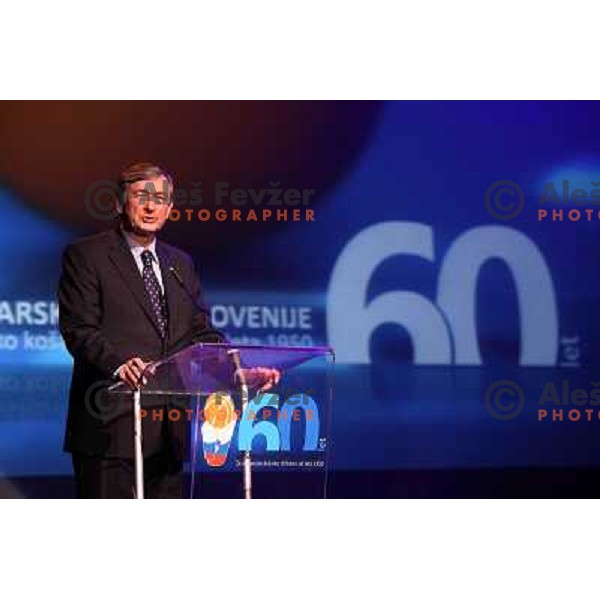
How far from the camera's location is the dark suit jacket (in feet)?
21.2

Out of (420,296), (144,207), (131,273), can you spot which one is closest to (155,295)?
(131,273)

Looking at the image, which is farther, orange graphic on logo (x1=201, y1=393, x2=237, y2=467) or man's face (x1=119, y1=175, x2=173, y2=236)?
man's face (x1=119, y1=175, x2=173, y2=236)

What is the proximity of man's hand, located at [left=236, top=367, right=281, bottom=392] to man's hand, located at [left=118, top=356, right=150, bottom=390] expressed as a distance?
38 centimetres

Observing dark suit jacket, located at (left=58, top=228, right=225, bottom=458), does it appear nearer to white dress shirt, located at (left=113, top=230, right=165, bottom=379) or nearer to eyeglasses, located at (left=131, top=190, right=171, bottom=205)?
white dress shirt, located at (left=113, top=230, right=165, bottom=379)

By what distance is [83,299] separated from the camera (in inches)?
257

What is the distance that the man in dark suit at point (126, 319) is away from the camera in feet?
21.0

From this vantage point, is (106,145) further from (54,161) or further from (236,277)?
(236,277)

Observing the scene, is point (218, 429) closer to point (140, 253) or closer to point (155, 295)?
point (155, 295)

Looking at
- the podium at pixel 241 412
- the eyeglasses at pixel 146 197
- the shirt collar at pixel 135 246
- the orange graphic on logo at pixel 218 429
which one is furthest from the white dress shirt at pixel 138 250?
the orange graphic on logo at pixel 218 429

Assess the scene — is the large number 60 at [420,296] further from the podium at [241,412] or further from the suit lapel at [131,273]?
the suit lapel at [131,273]

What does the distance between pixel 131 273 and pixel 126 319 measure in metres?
0.20

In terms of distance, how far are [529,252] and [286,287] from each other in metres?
1.27

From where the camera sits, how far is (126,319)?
21.6 ft

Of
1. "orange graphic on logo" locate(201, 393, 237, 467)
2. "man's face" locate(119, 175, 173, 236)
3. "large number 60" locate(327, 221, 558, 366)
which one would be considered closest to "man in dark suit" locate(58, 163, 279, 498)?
"man's face" locate(119, 175, 173, 236)
